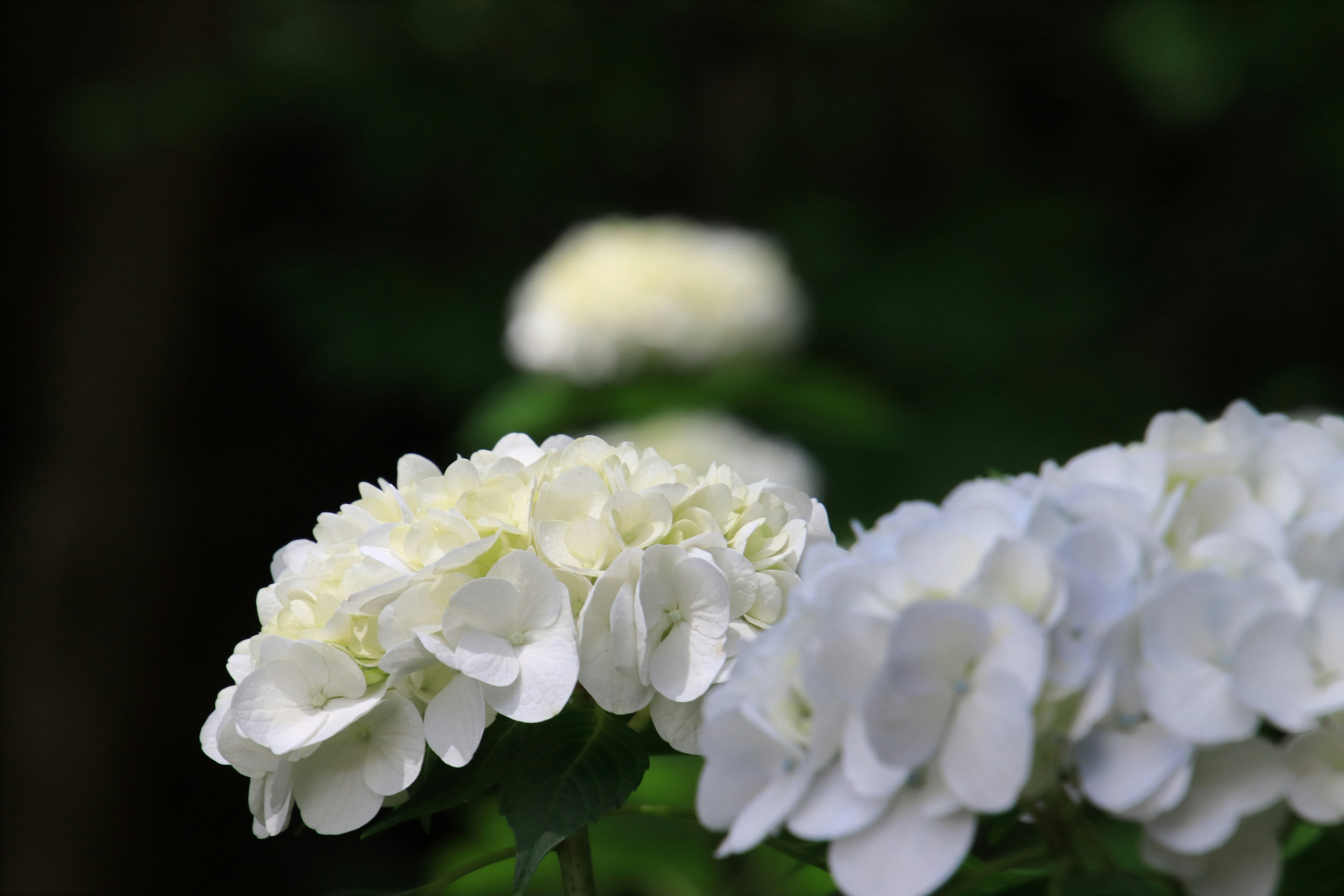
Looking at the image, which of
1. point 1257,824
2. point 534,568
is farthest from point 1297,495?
point 534,568

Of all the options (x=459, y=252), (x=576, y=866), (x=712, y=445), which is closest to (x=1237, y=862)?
(x=576, y=866)

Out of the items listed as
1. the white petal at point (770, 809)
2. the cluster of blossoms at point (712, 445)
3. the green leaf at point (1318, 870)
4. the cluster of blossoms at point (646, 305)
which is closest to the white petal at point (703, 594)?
the white petal at point (770, 809)

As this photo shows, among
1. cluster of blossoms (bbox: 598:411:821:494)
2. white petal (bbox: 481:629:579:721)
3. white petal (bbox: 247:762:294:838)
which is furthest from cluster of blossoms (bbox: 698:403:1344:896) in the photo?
cluster of blossoms (bbox: 598:411:821:494)

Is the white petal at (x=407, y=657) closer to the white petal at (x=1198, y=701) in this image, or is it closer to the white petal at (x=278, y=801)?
the white petal at (x=278, y=801)

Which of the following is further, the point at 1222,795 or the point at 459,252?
the point at 459,252

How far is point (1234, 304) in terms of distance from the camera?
11.2 ft

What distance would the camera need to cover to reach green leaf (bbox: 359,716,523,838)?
16.9 inches

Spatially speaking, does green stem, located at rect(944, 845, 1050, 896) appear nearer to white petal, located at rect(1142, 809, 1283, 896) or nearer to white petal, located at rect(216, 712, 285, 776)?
white petal, located at rect(1142, 809, 1283, 896)

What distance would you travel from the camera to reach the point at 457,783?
0.45m

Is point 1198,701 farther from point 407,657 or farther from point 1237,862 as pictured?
point 407,657

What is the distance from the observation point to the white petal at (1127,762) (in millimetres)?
289

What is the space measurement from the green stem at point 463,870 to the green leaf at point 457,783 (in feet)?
0.08

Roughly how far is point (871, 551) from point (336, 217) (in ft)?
12.0

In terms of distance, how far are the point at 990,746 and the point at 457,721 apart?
0.70 ft
